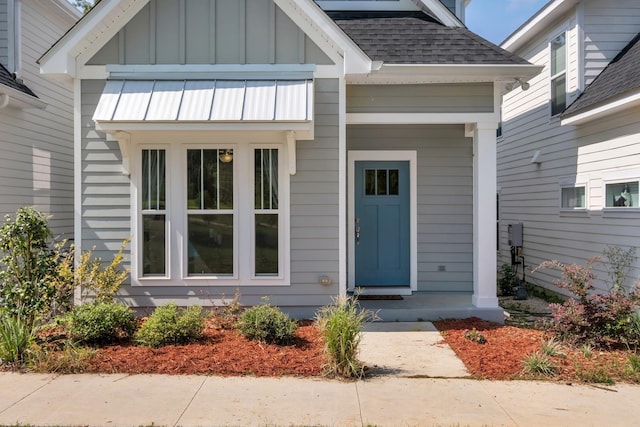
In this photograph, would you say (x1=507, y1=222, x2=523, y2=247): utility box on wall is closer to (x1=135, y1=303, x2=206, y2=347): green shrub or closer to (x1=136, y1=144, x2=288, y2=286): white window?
(x1=136, y1=144, x2=288, y2=286): white window

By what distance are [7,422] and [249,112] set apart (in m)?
4.09

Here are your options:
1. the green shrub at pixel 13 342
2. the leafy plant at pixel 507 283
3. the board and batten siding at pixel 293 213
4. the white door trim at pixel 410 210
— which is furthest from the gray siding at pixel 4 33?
the leafy plant at pixel 507 283

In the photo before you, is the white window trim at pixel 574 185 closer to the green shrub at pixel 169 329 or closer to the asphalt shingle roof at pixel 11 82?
the green shrub at pixel 169 329

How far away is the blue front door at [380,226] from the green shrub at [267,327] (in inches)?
112

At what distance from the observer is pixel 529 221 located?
444 inches

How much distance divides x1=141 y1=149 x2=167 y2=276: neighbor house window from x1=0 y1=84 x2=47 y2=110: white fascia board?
9.14 ft

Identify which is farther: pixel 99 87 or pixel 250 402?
pixel 99 87

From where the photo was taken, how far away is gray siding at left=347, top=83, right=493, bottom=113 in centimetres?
733

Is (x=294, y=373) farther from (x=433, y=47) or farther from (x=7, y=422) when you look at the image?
(x=433, y=47)

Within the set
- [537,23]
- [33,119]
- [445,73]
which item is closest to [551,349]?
[445,73]

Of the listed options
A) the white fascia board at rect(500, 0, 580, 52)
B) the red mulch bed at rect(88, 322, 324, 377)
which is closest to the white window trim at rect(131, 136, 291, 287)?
the red mulch bed at rect(88, 322, 324, 377)

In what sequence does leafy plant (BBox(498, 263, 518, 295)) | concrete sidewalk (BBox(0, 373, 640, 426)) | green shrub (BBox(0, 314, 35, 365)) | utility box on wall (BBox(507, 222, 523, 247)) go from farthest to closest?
utility box on wall (BBox(507, 222, 523, 247)) < leafy plant (BBox(498, 263, 518, 295)) < green shrub (BBox(0, 314, 35, 365)) < concrete sidewalk (BBox(0, 373, 640, 426))

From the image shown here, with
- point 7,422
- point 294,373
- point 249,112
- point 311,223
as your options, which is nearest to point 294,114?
point 249,112

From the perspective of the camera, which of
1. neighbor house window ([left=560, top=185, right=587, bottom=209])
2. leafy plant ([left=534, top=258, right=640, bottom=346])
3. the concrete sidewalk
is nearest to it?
the concrete sidewalk
